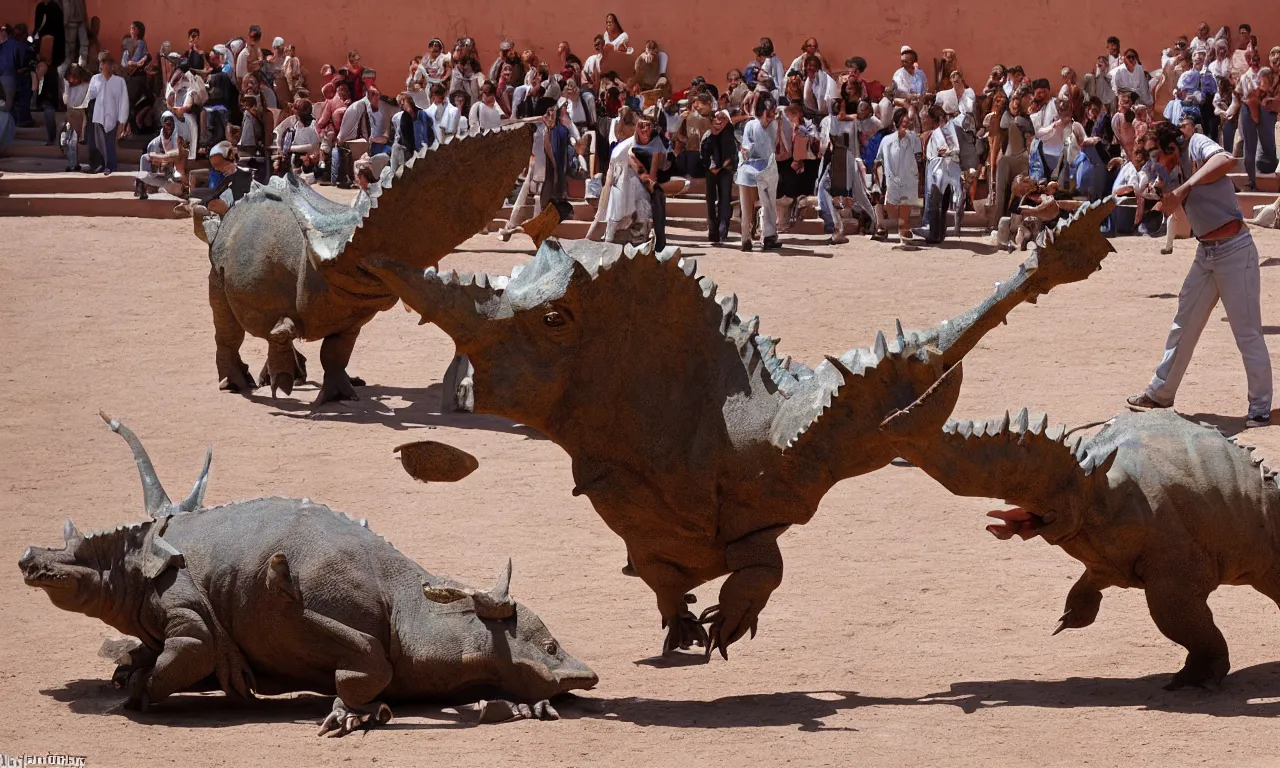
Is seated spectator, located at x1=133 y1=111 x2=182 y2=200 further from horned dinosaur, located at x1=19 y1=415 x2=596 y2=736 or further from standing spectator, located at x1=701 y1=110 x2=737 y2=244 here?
horned dinosaur, located at x1=19 y1=415 x2=596 y2=736

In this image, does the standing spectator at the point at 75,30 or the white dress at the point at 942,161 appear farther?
the standing spectator at the point at 75,30

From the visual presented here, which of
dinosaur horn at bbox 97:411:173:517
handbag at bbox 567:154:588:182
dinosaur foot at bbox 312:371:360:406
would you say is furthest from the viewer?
handbag at bbox 567:154:588:182

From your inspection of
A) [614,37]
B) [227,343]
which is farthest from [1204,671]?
[614,37]

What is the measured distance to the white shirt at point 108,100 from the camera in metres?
25.5

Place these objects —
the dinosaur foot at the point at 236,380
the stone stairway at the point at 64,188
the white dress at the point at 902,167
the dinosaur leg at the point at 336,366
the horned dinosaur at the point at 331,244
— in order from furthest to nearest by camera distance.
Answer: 1. the stone stairway at the point at 64,188
2. the white dress at the point at 902,167
3. the dinosaur foot at the point at 236,380
4. the dinosaur leg at the point at 336,366
5. the horned dinosaur at the point at 331,244

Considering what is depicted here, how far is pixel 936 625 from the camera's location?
915 centimetres

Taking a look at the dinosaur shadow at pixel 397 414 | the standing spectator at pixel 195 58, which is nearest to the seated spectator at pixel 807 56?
the standing spectator at pixel 195 58

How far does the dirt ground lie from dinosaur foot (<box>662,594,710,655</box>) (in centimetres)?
13

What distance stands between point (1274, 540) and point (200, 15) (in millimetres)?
25082

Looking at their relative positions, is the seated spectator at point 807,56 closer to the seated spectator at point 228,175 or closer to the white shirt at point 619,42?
the white shirt at point 619,42

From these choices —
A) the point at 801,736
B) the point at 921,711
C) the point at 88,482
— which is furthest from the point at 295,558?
the point at 88,482

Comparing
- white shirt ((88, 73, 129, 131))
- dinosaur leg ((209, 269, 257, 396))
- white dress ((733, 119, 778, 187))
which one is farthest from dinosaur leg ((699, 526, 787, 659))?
white shirt ((88, 73, 129, 131))

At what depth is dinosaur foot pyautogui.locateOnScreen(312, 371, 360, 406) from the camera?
1511 centimetres

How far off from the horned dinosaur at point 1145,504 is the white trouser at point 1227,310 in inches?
209
